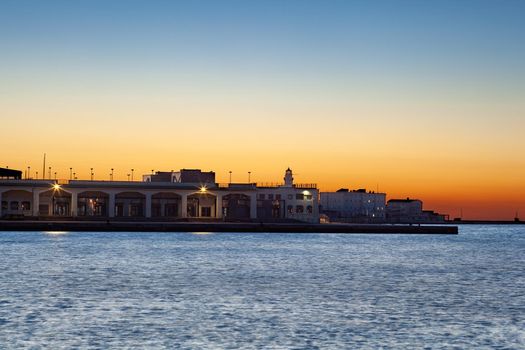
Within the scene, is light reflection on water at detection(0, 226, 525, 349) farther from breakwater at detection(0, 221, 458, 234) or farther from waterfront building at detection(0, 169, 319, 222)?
waterfront building at detection(0, 169, 319, 222)

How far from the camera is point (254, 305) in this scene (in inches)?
1764

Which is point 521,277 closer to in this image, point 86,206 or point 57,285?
point 57,285

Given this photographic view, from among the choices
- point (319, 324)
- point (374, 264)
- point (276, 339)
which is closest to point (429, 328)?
point (319, 324)

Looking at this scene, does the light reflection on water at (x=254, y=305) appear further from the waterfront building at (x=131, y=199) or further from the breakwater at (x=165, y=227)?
the waterfront building at (x=131, y=199)

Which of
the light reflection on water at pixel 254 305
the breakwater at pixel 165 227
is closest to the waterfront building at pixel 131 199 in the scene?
the breakwater at pixel 165 227

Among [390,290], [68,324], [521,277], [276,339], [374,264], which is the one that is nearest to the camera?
[276,339]

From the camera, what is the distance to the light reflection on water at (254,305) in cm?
3409

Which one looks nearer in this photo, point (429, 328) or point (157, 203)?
point (429, 328)

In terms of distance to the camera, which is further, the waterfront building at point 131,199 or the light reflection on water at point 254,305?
the waterfront building at point 131,199

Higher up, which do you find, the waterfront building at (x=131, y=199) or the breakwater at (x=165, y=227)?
the waterfront building at (x=131, y=199)

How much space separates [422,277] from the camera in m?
66.6

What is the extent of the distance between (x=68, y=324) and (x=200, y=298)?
11834 millimetres

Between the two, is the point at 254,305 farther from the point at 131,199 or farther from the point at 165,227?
the point at 131,199

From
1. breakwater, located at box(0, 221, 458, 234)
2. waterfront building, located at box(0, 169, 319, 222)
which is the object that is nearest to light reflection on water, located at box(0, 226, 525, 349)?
breakwater, located at box(0, 221, 458, 234)
